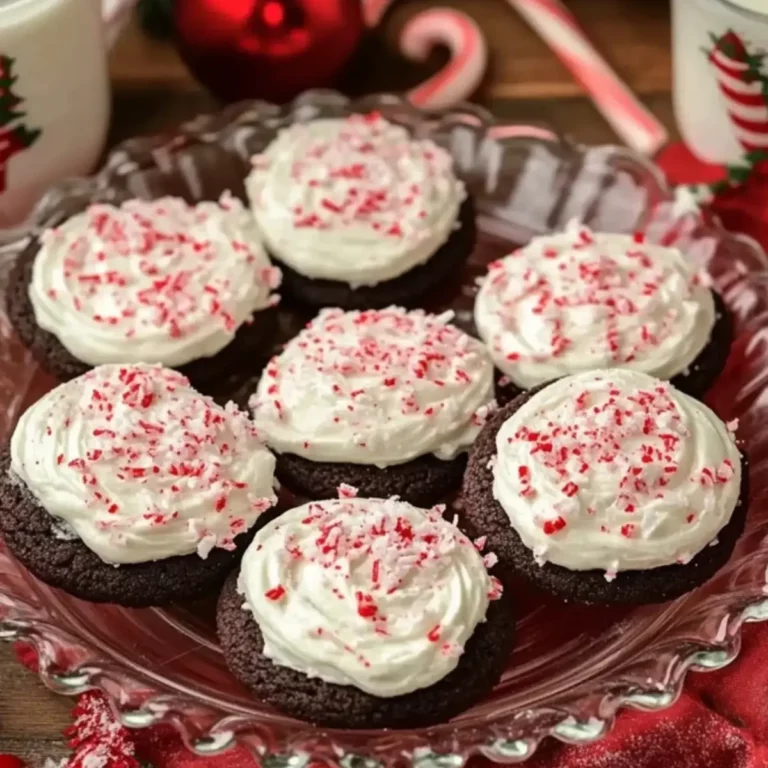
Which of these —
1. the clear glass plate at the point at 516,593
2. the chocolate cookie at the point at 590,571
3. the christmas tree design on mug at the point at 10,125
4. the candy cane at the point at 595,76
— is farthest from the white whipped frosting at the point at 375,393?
the candy cane at the point at 595,76

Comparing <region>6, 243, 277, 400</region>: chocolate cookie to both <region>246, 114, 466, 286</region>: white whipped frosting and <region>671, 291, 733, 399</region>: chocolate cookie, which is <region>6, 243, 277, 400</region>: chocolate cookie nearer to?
<region>246, 114, 466, 286</region>: white whipped frosting

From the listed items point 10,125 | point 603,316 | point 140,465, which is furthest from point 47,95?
point 603,316

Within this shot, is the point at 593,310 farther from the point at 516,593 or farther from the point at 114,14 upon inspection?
the point at 114,14

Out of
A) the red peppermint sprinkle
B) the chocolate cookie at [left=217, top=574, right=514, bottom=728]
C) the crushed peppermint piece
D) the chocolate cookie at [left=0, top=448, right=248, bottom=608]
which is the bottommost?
the chocolate cookie at [left=0, top=448, right=248, bottom=608]

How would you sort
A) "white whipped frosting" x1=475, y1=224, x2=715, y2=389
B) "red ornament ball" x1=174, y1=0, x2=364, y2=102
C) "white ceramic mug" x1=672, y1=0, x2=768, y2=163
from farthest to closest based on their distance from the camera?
1. "red ornament ball" x1=174, y1=0, x2=364, y2=102
2. "white ceramic mug" x1=672, y1=0, x2=768, y2=163
3. "white whipped frosting" x1=475, y1=224, x2=715, y2=389

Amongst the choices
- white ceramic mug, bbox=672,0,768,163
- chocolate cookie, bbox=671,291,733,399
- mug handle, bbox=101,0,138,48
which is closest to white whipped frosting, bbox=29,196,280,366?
mug handle, bbox=101,0,138,48

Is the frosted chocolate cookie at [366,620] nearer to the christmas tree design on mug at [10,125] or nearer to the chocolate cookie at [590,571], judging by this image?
the chocolate cookie at [590,571]
